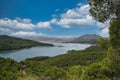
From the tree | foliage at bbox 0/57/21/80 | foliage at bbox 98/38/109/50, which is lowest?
foliage at bbox 0/57/21/80

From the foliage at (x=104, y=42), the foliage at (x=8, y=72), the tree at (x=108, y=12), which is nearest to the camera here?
the tree at (x=108, y=12)

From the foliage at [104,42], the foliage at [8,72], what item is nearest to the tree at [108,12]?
the foliage at [104,42]

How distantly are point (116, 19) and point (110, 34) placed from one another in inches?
49.7

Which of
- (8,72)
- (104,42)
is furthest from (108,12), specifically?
(8,72)

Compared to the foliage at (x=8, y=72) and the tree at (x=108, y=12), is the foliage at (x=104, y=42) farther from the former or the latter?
the foliage at (x=8, y=72)

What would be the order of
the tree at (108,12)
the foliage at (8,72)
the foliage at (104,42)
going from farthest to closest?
1. the foliage at (8,72)
2. the foliage at (104,42)
3. the tree at (108,12)

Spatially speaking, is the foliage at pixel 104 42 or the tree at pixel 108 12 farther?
the foliage at pixel 104 42

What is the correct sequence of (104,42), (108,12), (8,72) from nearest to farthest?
1. (108,12)
2. (104,42)
3. (8,72)

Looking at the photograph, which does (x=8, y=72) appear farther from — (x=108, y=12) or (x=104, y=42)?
(x=108, y=12)

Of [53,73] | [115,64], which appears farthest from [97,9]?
[53,73]

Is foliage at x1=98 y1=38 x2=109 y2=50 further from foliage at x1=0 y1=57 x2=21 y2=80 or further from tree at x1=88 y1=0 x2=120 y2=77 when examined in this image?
foliage at x1=0 y1=57 x2=21 y2=80

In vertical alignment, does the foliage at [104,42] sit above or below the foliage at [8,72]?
above

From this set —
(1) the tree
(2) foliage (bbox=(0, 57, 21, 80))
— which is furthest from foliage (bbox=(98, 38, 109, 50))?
(2) foliage (bbox=(0, 57, 21, 80))

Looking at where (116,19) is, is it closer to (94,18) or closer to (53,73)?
(94,18)
